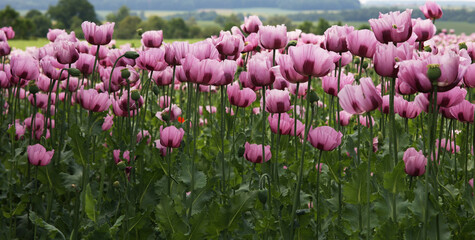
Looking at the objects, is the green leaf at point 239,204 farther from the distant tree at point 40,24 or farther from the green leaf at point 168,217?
the distant tree at point 40,24

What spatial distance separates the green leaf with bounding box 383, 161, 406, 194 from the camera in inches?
64.5

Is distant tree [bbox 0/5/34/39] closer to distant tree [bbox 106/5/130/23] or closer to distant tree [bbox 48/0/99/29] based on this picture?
distant tree [bbox 106/5/130/23]

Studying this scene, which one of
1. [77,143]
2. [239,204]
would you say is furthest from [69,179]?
[239,204]

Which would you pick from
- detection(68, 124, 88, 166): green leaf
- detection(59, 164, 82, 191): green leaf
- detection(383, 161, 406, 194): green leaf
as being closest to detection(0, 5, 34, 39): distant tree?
detection(59, 164, 82, 191): green leaf

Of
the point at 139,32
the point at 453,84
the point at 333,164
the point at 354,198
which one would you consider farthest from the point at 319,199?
the point at 139,32

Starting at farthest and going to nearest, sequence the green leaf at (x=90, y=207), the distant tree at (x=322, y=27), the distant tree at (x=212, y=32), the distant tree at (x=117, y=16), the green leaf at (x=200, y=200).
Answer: the distant tree at (x=117, y=16), the distant tree at (x=322, y=27), the distant tree at (x=212, y=32), the green leaf at (x=200, y=200), the green leaf at (x=90, y=207)

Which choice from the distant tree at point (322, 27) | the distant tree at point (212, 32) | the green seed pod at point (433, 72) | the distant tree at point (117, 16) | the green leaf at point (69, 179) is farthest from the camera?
the distant tree at point (117, 16)

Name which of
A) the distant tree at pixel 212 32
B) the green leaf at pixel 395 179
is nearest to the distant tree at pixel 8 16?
the distant tree at pixel 212 32

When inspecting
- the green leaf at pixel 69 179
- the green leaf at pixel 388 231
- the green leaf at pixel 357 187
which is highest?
the green leaf at pixel 357 187

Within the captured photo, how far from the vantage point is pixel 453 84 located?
1399mm

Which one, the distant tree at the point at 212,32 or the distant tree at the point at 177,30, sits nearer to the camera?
the distant tree at the point at 212,32

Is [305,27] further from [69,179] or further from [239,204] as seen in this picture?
[239,204]

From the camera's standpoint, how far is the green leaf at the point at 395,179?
164cm

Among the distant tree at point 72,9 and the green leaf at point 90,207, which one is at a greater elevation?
the green leaf at point 90,207
